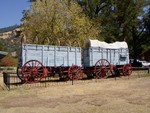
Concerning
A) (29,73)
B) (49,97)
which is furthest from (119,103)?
(29,73)

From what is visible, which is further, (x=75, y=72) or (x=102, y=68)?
(x=102, y=68)

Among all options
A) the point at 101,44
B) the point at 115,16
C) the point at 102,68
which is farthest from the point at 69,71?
the point at 115,16

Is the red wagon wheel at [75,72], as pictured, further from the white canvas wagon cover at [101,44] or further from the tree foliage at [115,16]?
the tree foliage at [115,16]

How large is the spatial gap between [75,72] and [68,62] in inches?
39.3

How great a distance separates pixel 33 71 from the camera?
23.4 meters

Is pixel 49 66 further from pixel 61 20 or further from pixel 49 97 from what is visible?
pixel 61 20

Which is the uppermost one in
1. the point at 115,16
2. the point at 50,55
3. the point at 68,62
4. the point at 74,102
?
the point at 115,16

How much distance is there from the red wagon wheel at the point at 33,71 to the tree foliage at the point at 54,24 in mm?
12766

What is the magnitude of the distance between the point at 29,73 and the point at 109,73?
30.1ft

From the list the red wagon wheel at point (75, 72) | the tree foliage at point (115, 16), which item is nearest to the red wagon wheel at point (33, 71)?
the red wagon wheel at point (75, 72)

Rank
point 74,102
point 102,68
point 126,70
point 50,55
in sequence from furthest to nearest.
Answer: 1. point 126,70
2. point 102,68
3. point 50,55
4. point 74,102

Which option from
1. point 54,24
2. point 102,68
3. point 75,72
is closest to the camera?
point 75,72

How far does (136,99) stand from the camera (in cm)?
1443

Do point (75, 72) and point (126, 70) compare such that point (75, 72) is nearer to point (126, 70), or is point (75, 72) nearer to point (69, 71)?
point (69, 71)
